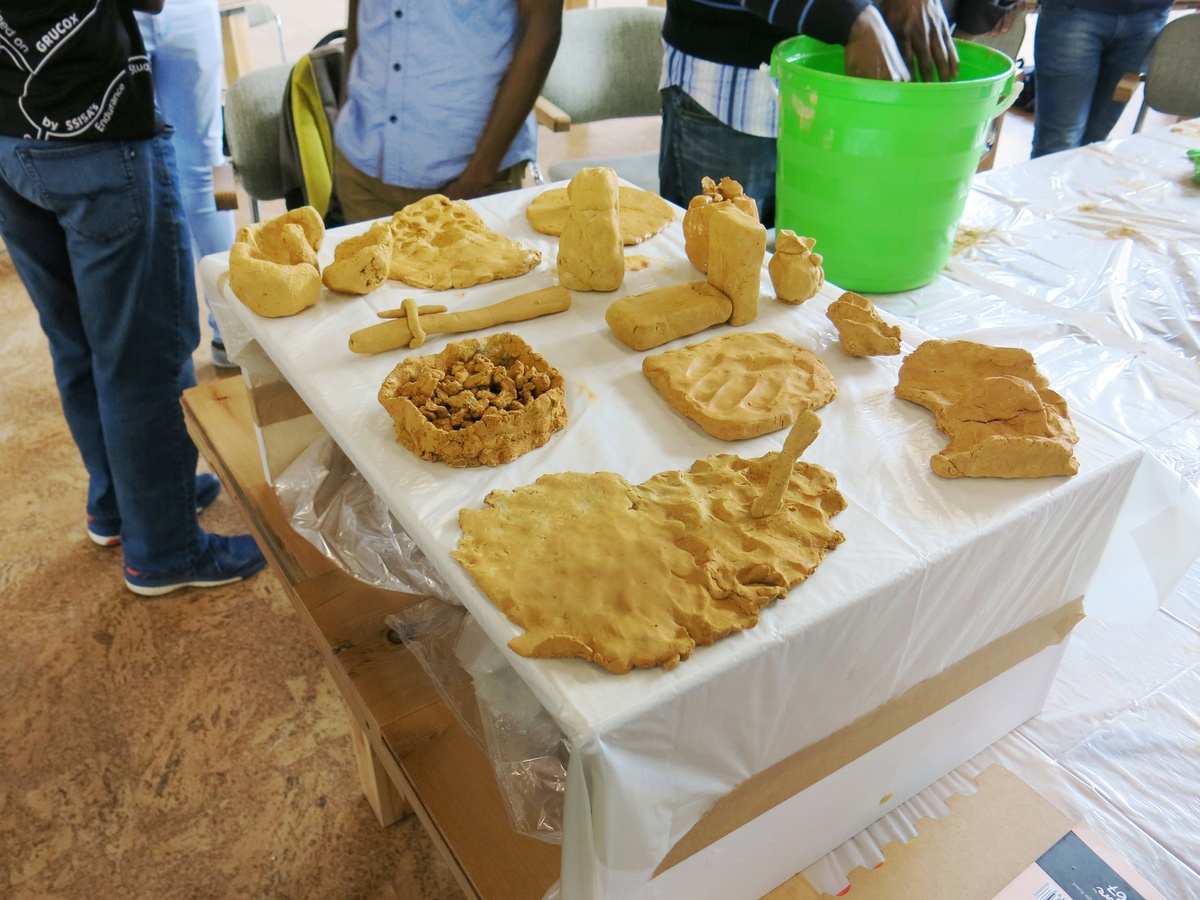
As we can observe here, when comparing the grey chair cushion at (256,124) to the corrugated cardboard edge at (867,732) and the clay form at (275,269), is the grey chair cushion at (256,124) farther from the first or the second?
the corrugated cardboard edge at (867,732)

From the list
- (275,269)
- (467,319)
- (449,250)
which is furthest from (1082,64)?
(275,269)

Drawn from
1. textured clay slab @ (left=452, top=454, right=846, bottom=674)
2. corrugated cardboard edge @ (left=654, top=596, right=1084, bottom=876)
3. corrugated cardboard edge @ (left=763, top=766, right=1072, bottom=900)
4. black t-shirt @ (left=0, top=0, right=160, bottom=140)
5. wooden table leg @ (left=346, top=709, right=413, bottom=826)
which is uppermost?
black t-shirt @ (left=0, top=0, right=160, bottom=140)

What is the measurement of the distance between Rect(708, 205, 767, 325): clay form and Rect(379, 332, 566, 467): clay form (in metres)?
0.25

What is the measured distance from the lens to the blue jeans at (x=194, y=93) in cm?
165

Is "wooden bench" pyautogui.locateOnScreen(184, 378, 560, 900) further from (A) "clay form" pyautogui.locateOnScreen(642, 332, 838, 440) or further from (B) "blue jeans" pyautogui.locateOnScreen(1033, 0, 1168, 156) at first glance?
(B) "blue jeans" pyautogui.locateOnScreen(1033, 0, 1168, 156)

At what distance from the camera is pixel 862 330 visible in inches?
36.7

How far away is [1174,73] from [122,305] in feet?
8.13

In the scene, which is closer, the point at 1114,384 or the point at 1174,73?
the point at 1114,384

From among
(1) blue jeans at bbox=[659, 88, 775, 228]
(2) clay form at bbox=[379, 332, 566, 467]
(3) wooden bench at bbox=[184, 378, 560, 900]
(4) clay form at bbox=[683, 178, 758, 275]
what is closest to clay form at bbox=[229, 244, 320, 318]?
(2) clay form at bbox=[379, 332, 566, 467]

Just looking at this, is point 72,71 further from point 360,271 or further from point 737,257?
point 737,257

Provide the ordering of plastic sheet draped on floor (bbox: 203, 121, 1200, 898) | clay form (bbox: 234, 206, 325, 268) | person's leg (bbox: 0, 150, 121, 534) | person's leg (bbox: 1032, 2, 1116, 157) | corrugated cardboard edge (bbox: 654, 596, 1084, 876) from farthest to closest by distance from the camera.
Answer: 1. person's leg (bbox: 1032, 2, 1116, 157)
2. person's leg (bbox: 0, 150, 121, 534)
3. clay form (bbox: 234, 206, 325, 268)
4. corrugated cardboard edge (bbox: 654, 596, 1084, 876)
5. plastic sheet draped on floor (bbox: 203, 121, 1200, 898)

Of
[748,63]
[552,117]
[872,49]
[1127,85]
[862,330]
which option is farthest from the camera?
[1127,85]

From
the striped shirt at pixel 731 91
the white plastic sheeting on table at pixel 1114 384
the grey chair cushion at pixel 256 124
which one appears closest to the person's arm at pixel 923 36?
the striped shirt at pixel 731 91

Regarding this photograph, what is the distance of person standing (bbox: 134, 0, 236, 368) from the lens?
5.40 ft
